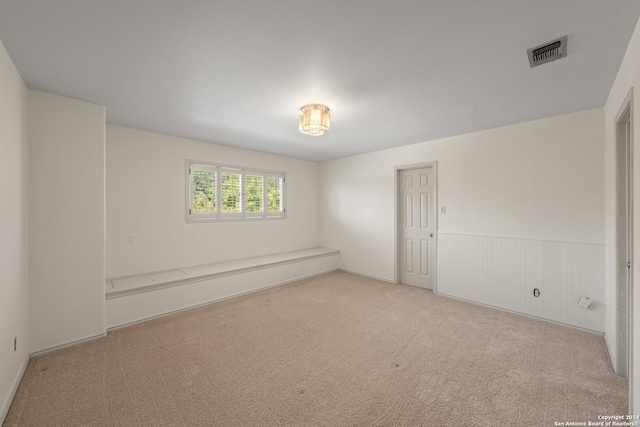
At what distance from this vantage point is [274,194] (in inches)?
209

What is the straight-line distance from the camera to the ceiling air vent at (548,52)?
1.71m

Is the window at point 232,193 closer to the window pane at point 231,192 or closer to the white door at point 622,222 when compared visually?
the window pane at point 231,192

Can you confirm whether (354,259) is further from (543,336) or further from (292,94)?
(292,94)

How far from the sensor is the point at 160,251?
387 cm

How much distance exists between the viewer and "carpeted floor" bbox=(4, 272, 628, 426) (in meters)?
1.74

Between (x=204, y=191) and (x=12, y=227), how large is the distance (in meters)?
2.42

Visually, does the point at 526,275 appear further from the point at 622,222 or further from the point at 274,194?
the point at 274,194

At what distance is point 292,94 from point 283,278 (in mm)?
3186

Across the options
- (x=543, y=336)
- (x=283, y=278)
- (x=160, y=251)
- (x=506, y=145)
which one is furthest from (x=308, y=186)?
(x=543, y=336)

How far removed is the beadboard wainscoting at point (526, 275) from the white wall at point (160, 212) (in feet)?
10.8

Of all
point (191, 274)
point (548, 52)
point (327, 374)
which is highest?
point (548, 52)

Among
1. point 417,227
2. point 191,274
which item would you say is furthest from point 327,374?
point 417,227

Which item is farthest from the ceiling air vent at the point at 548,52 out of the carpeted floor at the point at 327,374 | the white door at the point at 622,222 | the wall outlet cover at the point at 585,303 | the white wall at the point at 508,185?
the wall outlet cover at the point at 585,303

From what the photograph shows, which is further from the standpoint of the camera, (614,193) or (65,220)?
(65,220)
